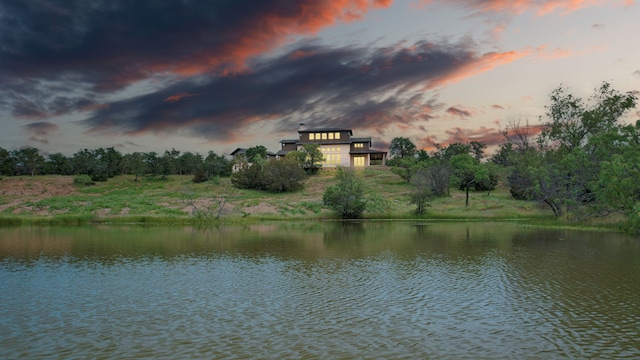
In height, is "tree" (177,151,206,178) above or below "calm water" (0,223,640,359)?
above

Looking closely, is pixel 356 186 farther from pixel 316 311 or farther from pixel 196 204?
pixel 316 311

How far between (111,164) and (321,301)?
9992 centimetres

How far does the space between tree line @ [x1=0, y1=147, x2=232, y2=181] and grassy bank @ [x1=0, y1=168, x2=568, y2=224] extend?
6.47 meters

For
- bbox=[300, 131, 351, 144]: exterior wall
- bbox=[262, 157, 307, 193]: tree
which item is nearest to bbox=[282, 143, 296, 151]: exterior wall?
bbox=[300, 131, 351, 144]: exterior wall

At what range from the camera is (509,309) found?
609 inches

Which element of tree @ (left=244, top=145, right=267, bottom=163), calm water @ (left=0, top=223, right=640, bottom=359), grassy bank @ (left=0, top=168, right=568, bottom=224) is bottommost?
calm water @ (left=0, top=223, right=640, bottom=359)

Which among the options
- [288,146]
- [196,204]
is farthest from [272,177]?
[288,146]

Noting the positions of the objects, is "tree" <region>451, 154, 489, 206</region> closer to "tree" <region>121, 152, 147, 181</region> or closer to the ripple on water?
the ripple on water

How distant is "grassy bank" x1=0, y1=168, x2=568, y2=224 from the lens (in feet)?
189

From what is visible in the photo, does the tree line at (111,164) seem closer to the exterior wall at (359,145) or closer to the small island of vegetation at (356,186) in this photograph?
the small island of vegetation at (356,186)

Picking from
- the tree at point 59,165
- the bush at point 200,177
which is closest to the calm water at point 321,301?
the bush at point 200,177

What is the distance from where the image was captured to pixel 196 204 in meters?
68.2

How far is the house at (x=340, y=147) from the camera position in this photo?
121 metres

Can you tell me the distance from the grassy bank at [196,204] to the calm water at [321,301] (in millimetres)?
26302
